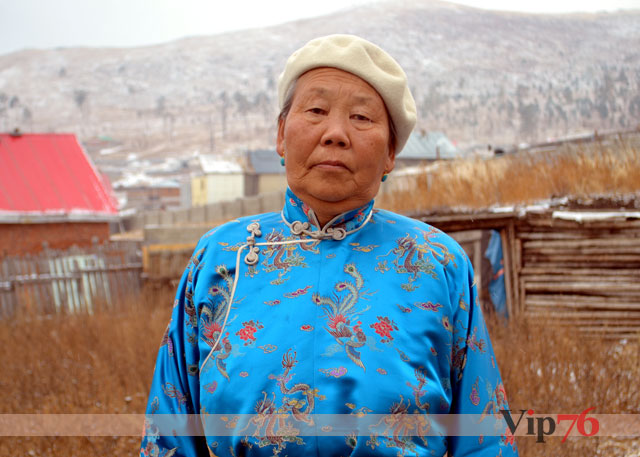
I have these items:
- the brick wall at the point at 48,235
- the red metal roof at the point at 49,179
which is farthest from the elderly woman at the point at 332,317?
the red metal roof at the point at 49,179

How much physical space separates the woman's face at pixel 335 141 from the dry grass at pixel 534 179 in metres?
6.57

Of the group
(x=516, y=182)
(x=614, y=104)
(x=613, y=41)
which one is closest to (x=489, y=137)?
(x=613, y=41)

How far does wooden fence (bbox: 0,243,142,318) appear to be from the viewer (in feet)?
31.1

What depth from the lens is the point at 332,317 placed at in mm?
1537

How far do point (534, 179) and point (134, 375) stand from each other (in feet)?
22.7

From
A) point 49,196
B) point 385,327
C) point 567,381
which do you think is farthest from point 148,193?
point 385,327

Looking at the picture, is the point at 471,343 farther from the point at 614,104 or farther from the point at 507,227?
the point at 614,104

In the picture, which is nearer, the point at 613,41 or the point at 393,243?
the point at 393,243

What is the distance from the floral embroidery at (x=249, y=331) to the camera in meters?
1.55

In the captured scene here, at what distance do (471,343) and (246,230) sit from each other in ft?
2.56

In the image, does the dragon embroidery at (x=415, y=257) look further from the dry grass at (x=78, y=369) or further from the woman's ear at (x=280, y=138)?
the dry grass at (x=78, y=369)

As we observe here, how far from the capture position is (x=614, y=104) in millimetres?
24641

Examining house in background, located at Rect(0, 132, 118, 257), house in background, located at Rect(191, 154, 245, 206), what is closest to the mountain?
house in background, located at Rect(0, 132, 118, 257)

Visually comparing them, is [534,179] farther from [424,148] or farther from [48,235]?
[424,148]
